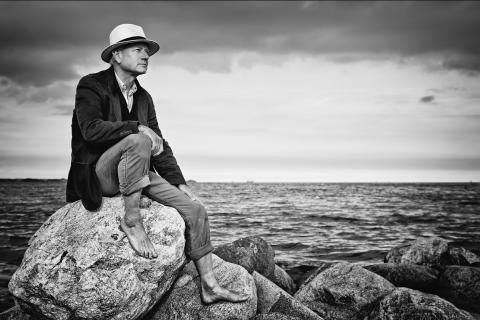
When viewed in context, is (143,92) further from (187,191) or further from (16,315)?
(16,315)

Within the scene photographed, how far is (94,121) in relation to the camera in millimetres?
4309

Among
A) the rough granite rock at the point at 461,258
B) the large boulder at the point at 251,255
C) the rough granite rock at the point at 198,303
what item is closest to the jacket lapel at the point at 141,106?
the rough granite rock at the point at 198,303

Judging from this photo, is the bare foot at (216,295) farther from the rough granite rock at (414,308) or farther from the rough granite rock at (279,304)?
the rough granite rock at (414,308)

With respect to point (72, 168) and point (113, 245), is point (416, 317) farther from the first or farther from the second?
point (72, 168)

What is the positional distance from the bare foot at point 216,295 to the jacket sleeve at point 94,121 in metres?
2.37

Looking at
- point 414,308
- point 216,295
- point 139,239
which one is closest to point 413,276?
point 414,308

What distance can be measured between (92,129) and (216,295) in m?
2.72

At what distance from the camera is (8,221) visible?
74.1ft

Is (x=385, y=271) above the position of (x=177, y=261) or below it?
below

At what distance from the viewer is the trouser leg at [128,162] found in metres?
4.33

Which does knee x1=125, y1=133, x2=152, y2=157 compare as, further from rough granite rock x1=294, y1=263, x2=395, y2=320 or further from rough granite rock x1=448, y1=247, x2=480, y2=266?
rough granite rock x1=448, y1=247, x2=480, y2=266

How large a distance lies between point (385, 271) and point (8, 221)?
22.4 metres

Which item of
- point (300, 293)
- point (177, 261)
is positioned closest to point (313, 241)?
point (300, 293)

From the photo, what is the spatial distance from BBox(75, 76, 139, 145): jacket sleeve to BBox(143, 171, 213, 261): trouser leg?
882 mm
